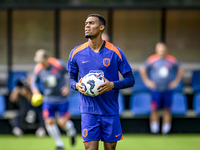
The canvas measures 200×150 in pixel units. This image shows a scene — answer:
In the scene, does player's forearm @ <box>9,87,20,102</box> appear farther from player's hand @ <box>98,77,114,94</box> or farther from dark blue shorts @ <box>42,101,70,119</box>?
player's hand @ <box>98,77,114,94</box>

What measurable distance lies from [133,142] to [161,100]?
124cm

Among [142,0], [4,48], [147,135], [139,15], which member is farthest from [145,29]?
[4,48]

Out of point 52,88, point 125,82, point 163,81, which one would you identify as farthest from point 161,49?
point 125,82

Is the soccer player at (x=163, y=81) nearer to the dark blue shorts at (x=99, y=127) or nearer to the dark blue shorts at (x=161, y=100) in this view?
the dark blue shorts at (x=161, y=100)

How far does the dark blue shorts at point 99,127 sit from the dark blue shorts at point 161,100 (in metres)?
4.68

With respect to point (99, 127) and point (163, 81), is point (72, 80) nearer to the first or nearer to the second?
point (99, 127)

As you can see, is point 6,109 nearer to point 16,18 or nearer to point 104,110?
point 16,18

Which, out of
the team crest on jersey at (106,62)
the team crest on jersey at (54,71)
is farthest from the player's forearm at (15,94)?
the team crest on jersey at (106,62)

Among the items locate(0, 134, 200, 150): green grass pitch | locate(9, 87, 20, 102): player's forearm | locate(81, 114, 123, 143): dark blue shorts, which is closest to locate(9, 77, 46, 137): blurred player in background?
locate(9, 87, 20, 102): player's forearm

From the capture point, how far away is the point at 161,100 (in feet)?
28.4

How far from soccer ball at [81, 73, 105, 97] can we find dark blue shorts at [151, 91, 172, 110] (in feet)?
16.2

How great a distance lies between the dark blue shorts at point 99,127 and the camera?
13.2ft

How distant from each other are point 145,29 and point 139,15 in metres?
0.46

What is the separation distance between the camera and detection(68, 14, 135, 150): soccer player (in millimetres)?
4027
